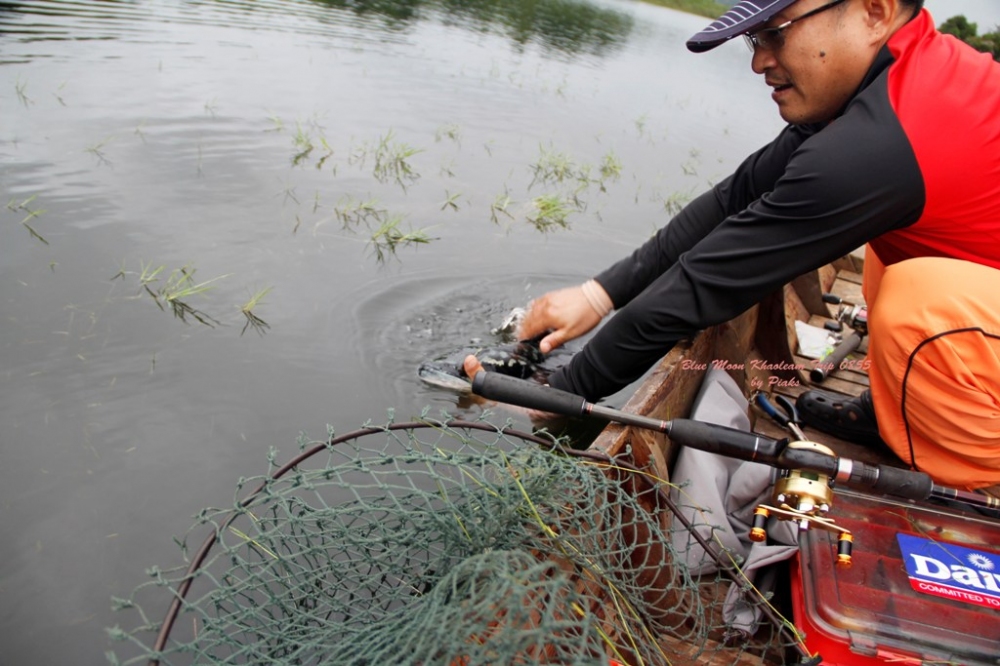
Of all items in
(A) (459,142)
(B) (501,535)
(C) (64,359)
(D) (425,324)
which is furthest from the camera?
(A) (459,142)

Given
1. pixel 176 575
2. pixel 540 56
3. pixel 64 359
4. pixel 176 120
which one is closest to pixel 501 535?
pixel 176 575

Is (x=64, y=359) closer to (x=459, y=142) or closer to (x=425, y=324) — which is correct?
(x=425, y=324)

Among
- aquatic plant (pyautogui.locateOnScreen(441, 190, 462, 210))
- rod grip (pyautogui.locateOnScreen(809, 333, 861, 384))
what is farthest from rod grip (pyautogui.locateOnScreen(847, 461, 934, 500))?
aquatic plant (pyautogui.locateOnScreen(441, 190, 462, 210))

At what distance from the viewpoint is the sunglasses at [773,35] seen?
2203 millimetres

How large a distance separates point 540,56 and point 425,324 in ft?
35.5

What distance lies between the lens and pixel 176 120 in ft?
23.4

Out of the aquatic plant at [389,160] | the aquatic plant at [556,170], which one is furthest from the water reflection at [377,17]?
the aquatic plant at [556,170]

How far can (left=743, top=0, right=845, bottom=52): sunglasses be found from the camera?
7.23 ft

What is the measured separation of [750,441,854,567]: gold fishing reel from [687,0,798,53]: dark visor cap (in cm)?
125

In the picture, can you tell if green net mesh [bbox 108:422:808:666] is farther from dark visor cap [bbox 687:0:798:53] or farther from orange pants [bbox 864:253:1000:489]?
dark visor cap [bbox 687:0:798:53]

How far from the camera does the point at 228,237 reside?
17.0 feet

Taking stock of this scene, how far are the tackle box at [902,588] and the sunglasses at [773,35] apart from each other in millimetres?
1479

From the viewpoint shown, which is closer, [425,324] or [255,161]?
[425,324]

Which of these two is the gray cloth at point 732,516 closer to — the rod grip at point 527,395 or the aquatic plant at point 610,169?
the rod grip at point 527,395
